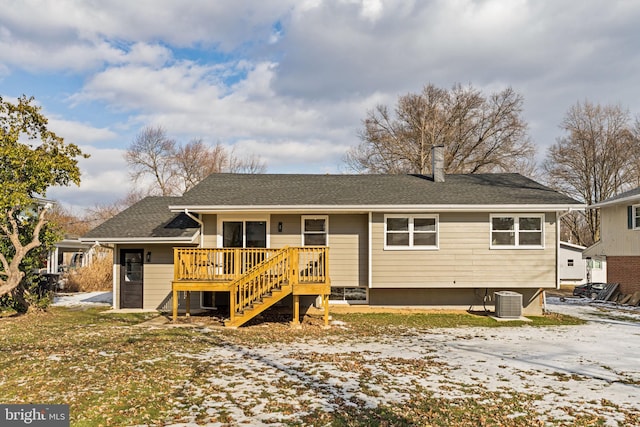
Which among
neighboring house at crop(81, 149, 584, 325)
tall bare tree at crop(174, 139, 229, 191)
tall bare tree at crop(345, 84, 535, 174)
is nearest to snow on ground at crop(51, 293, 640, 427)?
neighboring house at crop(81, 149, 584, 325)

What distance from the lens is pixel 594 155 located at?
33.6m

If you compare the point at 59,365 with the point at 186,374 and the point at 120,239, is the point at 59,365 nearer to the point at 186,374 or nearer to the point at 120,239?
the point at 186,374

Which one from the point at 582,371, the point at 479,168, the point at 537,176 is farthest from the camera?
the point at 537,176

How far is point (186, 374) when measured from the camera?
6.83 m

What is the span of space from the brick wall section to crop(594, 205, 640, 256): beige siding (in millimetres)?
274

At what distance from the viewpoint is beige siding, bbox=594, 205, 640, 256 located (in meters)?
20.2

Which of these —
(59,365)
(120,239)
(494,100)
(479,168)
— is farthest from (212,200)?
(494,100)

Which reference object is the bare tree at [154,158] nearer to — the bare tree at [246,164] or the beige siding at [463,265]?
the bare tree at [246,164]

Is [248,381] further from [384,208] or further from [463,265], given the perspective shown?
[463,265]

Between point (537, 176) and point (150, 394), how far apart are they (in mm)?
35514

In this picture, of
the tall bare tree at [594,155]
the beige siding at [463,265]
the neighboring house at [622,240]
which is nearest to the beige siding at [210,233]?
the beige siding at [463,265]

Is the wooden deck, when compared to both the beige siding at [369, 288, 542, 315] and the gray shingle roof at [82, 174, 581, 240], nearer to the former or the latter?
the gray shingle roof at [82, 174, 581, 240]

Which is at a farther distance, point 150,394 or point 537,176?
point 537,176

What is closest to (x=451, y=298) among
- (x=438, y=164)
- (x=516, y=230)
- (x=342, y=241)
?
(x=516, y=230)
